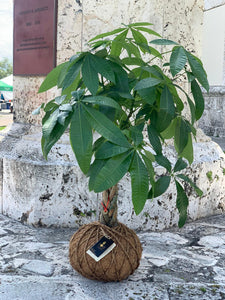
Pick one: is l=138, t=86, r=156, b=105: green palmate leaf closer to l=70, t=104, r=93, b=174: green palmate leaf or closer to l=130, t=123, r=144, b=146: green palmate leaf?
l=130, t=123, r=144, b=146: green palmate leaf

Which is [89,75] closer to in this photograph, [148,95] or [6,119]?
[148,95]

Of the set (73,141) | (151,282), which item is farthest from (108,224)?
(73,141)

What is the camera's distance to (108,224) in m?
2.20

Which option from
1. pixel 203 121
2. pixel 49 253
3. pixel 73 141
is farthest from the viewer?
pixel 203 121

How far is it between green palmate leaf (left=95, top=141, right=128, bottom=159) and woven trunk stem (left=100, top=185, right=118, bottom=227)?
1.71 ft

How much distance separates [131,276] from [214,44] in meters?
9.06

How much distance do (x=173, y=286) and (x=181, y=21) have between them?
2.02m

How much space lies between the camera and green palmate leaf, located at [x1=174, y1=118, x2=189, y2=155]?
193 cm

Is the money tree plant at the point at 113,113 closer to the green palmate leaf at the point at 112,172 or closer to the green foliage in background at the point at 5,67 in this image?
the green palmate leaf at the point at 112,172

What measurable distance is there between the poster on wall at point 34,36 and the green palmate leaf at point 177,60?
1.73 metres

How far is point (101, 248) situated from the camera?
206 centimetres

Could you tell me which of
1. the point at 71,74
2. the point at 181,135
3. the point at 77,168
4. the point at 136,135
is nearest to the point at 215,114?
the point at 77,168

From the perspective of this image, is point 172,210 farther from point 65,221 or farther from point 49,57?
point 49,57

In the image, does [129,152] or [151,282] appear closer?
[129,152]
